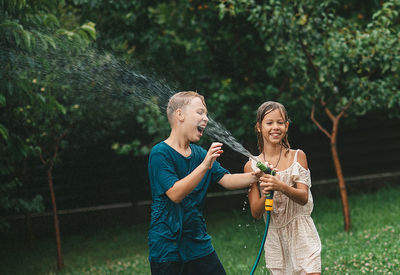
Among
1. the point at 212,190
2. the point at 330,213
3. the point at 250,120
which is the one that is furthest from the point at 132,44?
the point at 330,213

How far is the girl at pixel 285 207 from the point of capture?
2.92m

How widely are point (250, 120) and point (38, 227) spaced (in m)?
3.97

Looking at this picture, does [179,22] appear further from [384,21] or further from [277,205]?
[277,205]

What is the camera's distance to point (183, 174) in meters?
2.69

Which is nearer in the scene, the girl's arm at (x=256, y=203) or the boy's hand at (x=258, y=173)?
the boy's hand at (x=258, y=173)

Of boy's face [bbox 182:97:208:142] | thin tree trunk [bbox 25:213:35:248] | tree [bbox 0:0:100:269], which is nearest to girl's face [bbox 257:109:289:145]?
boy's face [bbox 182:97:208:142]

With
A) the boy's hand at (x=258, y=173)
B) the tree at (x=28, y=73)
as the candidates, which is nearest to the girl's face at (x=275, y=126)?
the boy's hand at (x=258, y=173)

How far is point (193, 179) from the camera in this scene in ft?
8.09

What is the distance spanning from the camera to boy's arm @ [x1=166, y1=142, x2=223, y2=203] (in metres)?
2.45

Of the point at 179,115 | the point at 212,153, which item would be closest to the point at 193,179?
the point at 212,153

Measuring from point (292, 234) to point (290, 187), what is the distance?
38 cm

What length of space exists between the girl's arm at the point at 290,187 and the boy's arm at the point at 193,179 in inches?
13.3

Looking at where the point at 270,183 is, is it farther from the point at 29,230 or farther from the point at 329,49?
the point at 29,230

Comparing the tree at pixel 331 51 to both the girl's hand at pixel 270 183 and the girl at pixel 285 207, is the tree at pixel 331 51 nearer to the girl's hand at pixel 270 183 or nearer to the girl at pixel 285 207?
the girl at pixel 285 207
